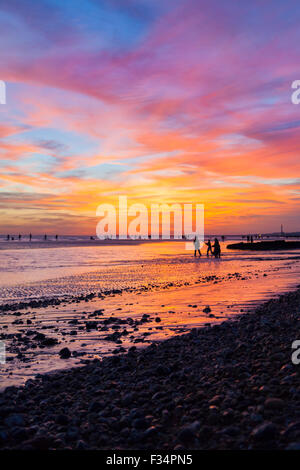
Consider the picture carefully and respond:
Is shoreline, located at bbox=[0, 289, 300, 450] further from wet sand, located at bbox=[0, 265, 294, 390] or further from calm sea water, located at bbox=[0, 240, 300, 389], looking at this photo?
calm sea water, located at bbox=[0, 240, 300, 389]

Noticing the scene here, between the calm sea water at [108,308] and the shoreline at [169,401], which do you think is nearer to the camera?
the shoreline at [169,401]

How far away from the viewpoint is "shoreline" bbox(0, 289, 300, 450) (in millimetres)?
4875

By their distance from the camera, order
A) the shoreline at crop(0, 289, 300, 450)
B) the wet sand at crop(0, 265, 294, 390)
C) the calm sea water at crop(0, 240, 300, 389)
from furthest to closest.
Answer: the calm sea water at crop(0, 240, 300, 389)
the wet sand at crop(0, 265, 294, 390)
the shoreline at crop(0, 289, 300, 450)

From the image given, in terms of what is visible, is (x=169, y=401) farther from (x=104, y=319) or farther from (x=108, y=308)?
(x=108, y=308)

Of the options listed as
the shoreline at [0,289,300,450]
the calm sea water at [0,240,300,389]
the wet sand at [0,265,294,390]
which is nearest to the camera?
→ the shoreline at [0,289,300,450]

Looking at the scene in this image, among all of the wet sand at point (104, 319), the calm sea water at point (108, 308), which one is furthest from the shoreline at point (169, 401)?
the calm sea water at point (108, 308)

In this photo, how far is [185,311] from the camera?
47.6 feet

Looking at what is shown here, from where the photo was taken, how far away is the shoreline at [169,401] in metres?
4.88

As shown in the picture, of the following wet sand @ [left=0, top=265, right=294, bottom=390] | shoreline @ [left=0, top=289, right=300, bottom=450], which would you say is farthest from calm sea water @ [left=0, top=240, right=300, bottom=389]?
shoreline @ [left=0, top=289, right=300, bottom=450]

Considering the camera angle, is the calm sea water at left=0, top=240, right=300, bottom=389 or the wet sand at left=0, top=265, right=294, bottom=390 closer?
the wet sand at left=0, top=265, right=294, bottom=390

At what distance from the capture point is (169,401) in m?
6.04

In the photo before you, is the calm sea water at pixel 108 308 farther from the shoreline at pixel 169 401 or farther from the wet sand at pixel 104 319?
the shoreline at pixel 169 401

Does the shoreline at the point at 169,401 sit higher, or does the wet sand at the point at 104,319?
the shoreline at the point at 169,401

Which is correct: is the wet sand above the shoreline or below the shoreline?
below
